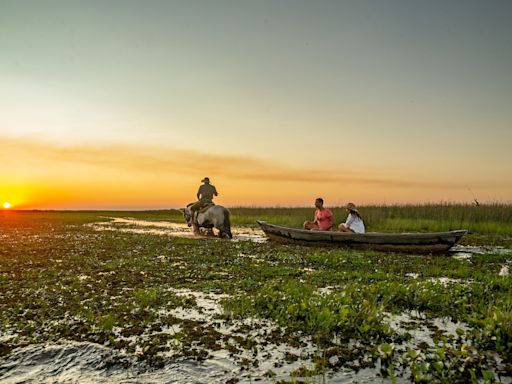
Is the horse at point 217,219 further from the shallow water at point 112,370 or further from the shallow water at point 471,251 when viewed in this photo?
the shallow water at point 112,370

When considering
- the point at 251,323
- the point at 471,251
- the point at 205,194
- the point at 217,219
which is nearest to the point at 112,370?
the point at 251,323

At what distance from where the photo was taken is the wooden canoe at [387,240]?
1554cm

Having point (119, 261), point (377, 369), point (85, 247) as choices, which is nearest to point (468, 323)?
point (377, 369)

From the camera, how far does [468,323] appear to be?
6.94 metres

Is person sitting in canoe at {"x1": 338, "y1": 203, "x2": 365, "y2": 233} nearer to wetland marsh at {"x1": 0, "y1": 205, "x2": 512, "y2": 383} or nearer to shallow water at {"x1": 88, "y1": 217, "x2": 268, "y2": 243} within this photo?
shallow water at {"x1": 88, "y1": 217, "x2": 268, "y2": 243}

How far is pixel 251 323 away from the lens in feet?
22.9

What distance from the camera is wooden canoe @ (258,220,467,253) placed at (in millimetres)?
15539

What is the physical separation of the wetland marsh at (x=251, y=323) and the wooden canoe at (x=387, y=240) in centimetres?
228

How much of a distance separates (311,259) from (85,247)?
9562 mm

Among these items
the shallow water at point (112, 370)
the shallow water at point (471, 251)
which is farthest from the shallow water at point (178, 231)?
the shallow water at point (112, 370)

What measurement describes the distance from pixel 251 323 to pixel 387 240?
1064 cm

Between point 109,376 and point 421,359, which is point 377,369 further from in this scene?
point 109,376

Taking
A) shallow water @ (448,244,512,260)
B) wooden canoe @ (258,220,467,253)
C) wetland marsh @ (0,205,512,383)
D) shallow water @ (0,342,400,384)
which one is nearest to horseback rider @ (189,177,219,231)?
wooden canoe @ (258,220,467,253)

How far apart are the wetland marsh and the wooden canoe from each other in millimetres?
2282
